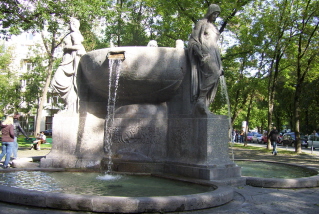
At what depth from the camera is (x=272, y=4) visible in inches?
885

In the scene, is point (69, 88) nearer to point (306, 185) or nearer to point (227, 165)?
point (227, 165)

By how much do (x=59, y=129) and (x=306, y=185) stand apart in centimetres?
557

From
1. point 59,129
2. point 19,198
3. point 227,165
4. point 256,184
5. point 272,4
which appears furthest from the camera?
point 272,4

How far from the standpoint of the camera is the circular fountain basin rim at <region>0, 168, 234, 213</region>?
431cm

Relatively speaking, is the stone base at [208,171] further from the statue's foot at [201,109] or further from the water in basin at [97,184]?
the statue's foot at [201,109]

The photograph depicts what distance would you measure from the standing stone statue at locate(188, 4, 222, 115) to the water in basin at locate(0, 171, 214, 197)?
5.85ft

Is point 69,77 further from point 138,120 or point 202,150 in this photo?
point 202,150

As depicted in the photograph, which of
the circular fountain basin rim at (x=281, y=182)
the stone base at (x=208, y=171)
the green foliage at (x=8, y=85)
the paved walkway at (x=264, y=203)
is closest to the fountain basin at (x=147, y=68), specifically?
the stone base at (x=208, y=171)

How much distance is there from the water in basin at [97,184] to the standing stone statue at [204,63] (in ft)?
5.85

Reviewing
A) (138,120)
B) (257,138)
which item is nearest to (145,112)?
(138,120)

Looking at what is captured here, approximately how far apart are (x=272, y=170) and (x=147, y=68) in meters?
4.58

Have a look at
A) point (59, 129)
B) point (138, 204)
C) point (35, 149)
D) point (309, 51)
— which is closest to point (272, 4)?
point (309, 51)

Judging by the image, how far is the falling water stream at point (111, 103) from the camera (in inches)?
306

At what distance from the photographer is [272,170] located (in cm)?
948
